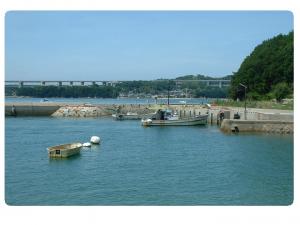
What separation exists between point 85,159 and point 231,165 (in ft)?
11.9

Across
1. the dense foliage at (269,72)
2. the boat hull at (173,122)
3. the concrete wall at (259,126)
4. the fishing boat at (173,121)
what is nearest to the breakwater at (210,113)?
the concrete wall at (259,126)

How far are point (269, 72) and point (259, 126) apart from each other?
42.6ft

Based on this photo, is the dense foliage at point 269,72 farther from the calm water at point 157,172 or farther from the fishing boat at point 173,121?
the calm water at point 157,172

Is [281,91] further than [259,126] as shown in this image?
Yes

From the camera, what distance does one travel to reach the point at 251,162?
1142cm

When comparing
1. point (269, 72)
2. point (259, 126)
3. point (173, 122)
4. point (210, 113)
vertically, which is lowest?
point (173, 122)

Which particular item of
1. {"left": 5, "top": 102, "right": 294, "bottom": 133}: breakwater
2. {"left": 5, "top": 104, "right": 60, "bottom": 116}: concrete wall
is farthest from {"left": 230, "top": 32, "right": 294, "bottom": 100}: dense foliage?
{"left": 5, "top": 104, "right": 60, "bottom": 116}: concrete wall

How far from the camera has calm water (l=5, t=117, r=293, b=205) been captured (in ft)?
25.9

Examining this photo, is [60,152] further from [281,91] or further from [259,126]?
[281,91]

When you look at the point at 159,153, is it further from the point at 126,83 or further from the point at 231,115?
the point at 126,83

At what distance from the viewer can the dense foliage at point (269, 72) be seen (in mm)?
27500

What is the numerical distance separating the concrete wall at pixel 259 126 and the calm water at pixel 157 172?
2.49 feet

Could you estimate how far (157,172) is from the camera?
1016 cm

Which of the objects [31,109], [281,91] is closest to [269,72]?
[281,91]
